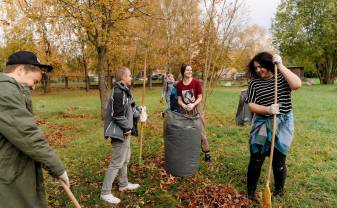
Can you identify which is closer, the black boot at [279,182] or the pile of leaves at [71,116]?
the black boot at [279,182]

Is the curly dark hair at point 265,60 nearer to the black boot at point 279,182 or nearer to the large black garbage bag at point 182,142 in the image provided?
the black boot at point 279,182

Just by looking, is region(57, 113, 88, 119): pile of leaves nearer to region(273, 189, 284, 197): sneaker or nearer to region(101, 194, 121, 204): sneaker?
region(101, 194, 121, 204): sneaker

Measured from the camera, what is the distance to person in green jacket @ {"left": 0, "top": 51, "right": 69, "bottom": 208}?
2.31 meters

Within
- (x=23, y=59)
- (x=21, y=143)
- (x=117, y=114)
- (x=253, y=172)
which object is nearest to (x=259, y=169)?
(x=253, y=172)

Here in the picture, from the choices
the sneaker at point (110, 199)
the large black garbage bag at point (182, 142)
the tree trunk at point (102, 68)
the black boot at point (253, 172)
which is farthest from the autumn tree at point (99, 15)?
the black boot at point (253, 172)

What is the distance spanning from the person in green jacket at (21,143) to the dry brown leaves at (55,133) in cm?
545

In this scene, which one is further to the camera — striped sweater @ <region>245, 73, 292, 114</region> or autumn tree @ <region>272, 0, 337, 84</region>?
autumn tree @ <region>272, 0, 337, 84</region>

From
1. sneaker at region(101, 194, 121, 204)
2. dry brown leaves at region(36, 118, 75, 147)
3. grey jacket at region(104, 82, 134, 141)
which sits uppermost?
grey jacket at region(104, 82, 134, 141)

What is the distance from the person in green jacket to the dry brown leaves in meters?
5.45

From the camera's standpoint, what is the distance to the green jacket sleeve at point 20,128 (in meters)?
2.29

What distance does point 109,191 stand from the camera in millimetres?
4426

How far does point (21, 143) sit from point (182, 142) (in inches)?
119

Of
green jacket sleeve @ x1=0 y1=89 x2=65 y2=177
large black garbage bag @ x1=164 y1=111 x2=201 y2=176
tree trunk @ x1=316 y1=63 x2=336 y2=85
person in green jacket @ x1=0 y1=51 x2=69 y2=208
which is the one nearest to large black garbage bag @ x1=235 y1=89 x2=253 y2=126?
large black garbage bag @ x1=164 y1=111 x2=201 y2=176

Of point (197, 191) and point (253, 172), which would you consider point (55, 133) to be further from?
point (253, 172)
